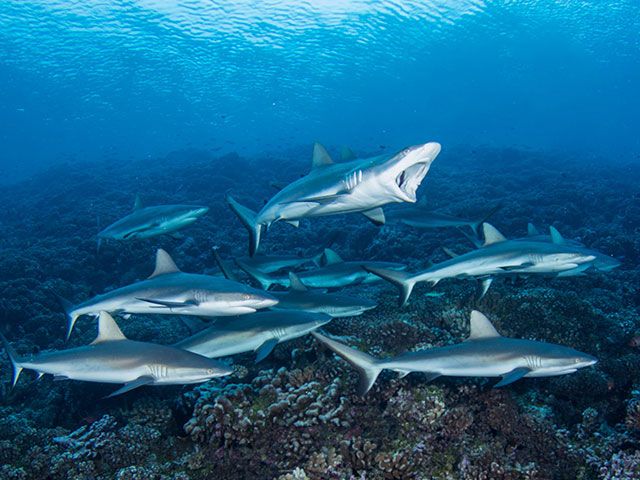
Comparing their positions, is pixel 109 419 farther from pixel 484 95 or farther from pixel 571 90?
pixel 571 90

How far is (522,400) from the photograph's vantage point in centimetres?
528

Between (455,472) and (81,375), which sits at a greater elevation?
(81,375)

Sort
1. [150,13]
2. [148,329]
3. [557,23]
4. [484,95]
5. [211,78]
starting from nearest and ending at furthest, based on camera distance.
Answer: [148,329] < [150,13] < [557,23] < [211,78] < [484,95]

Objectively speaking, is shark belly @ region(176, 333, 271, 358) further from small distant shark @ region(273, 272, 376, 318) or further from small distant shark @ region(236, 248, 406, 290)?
small distant shark @ region(236, 248, 406, 290)

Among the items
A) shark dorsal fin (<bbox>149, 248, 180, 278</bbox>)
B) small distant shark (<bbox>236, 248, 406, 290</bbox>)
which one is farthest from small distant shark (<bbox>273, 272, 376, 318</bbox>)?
shark dorsal fin (<bbox>149, 248, 180, 278</bbox>)

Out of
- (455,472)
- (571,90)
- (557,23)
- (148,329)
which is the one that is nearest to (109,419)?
(148,329)

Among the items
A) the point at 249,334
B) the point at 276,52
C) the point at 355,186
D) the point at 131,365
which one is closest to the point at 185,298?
the point at 131,365

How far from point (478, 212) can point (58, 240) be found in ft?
62.5

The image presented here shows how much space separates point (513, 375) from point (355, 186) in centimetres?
260

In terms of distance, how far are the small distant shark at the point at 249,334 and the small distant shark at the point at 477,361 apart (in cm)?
149

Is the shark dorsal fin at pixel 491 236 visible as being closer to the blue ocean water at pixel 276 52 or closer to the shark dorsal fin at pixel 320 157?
the shark dorsal fin at pixel 320 157

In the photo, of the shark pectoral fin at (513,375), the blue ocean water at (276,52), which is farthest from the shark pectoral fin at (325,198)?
the blue ocean water at (276,52)

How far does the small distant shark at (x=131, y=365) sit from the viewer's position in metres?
4.20

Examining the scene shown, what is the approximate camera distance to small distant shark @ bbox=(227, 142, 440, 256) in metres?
3.87
